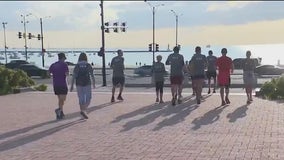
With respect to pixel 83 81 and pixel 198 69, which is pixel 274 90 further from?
pixel 83 81

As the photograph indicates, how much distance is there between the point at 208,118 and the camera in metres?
11.8

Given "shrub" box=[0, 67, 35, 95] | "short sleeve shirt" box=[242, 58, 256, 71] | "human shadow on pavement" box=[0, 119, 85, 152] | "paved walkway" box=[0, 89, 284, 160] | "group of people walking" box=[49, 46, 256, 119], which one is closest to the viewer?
"paved walkway" box=[0, 89, 284, 160]

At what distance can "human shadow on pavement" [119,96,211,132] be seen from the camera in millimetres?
11117

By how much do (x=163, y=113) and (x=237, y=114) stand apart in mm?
1811

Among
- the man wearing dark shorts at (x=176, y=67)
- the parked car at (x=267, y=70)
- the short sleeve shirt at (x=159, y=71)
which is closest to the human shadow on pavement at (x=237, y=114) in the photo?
the man wearing dark shorts at (x=176, y=67)

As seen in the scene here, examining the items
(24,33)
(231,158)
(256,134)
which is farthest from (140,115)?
→ (24,33)

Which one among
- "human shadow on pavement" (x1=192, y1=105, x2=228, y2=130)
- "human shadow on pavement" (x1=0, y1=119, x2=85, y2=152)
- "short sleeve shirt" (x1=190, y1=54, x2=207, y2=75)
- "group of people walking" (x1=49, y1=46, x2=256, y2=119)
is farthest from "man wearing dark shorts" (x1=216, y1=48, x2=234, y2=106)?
"human shadow on pavement" (x1=0, y1=119, x2=85, y2=152)

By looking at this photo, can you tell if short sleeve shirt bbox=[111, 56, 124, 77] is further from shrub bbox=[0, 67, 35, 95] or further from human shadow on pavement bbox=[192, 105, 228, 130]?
shrub bbox=[0, 67, 35, 95]

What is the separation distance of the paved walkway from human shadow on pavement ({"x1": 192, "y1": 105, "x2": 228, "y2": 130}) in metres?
0.01

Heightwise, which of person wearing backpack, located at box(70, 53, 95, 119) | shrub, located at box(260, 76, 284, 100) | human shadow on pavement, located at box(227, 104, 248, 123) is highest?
person wearing backpack, located at box(70, 53, 95, 119)

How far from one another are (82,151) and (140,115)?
448 centimetres

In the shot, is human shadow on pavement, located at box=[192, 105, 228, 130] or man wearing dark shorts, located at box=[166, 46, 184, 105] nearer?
human shadow on pavement, located at box=[192, 105, 228, 130]

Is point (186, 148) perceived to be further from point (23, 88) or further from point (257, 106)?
point (23, 88)

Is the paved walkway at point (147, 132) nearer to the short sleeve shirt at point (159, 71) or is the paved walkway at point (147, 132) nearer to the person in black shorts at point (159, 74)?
the person in black shorts at point (159, 74)
